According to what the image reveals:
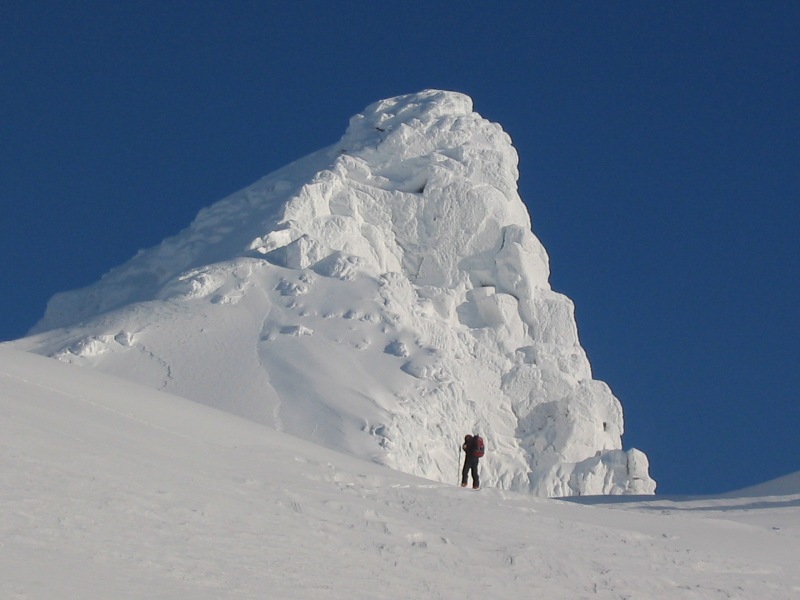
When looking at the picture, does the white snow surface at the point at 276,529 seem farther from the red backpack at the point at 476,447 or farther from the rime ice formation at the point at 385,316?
the rime ice formation at the point at 385,316

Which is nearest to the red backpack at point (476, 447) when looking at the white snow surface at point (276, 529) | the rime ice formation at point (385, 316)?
the white snow surface at point (276, 529)

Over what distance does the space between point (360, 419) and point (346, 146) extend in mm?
19263

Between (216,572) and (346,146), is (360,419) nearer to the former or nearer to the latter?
(346,146)

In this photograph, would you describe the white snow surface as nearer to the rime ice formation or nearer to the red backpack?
the red backpack

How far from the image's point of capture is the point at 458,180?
4897cm

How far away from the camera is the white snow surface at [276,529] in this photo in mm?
8969

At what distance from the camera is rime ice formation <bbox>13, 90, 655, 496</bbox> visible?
3703 cm

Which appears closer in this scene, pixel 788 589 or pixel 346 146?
pixel 788 589

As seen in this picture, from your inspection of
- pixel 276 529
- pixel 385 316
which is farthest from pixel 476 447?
pixel 385 316

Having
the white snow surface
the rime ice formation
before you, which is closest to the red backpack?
the white snow surface

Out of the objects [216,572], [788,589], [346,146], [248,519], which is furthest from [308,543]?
[346,146]

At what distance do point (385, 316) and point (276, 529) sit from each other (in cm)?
3016

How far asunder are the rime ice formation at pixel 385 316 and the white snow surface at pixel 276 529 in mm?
19839

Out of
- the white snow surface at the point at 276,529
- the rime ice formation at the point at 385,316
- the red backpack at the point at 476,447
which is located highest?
the rime ice formation at the point at 385,316
